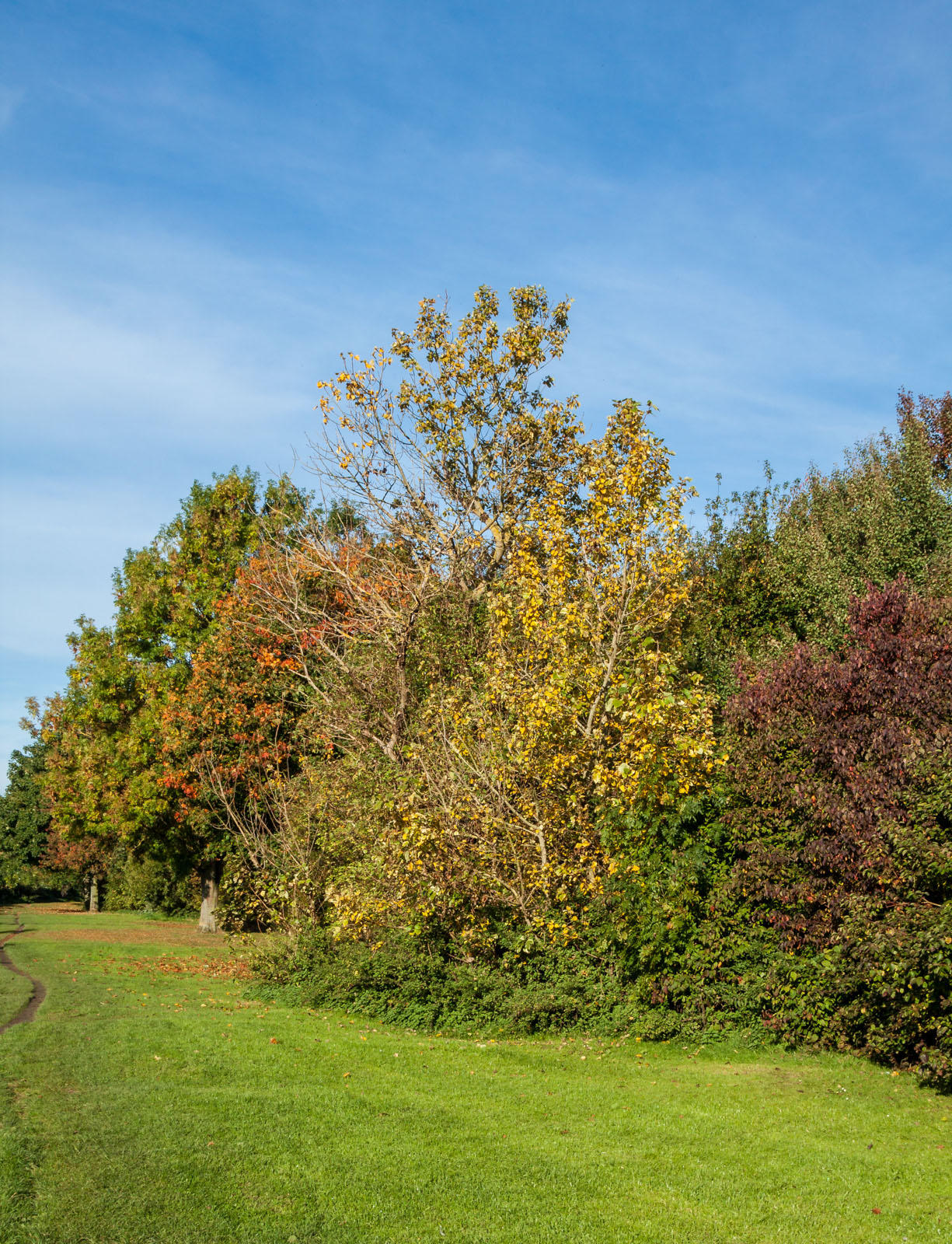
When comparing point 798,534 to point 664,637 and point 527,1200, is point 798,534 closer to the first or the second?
point 664,637

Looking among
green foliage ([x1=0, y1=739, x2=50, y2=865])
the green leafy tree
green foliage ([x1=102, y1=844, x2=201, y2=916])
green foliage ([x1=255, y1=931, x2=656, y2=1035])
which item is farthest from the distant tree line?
green foliage ([x1=0, y1=739, x2=50, y2=865])

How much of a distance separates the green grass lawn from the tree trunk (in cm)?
1856

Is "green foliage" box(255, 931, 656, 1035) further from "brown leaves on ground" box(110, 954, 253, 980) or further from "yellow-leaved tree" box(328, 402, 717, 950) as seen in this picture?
"brown leaves on ground" box(110, 954, 253, 980)

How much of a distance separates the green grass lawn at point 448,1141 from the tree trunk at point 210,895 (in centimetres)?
1856

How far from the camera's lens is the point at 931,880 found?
933 centimetres

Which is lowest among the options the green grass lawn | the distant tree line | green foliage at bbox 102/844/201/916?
green foliage at bbox 102/844/201/916

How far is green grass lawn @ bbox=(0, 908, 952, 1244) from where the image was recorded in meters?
5.99

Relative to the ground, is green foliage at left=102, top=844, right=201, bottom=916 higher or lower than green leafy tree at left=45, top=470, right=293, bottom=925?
lower

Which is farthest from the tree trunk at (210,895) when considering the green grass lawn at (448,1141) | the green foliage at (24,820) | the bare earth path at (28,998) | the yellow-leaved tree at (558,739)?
the green foliage at (24,820)

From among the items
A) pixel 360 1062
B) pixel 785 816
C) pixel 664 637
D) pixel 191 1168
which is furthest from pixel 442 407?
pixel 191 1168

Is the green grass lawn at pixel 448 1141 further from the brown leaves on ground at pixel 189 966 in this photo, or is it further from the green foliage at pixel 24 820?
the green foliage at pixel 24 820

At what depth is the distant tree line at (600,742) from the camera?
35.1ft

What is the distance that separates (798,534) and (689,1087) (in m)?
12.0

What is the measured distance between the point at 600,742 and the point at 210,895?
2252 centimetres
